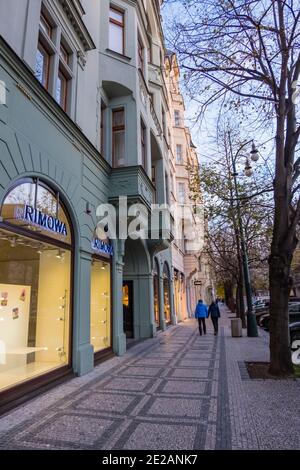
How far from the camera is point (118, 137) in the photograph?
468 inches

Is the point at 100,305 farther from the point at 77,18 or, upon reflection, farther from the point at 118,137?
the point at 77,18

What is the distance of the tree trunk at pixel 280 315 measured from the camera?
7662mm

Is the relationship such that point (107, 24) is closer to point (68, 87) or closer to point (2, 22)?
point (68, 87)

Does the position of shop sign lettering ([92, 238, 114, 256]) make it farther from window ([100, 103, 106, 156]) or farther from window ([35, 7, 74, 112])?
window ([35, 7, 74, 112])

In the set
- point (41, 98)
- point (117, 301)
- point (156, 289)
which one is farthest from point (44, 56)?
point (156, 289)

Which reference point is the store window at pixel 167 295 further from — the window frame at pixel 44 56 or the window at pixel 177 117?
the window at pixel 177 117

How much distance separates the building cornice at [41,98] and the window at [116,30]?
16.8 feet

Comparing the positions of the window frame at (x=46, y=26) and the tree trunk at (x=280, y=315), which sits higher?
the window frame at (x=46, y=26)

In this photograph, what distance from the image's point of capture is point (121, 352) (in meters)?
10.7

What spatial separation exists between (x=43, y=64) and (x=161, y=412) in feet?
26.0

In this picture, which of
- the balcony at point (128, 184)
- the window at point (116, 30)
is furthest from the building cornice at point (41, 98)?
the window at point (116, 30)

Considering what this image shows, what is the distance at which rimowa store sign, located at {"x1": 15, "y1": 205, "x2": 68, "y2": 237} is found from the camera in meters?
6.32
